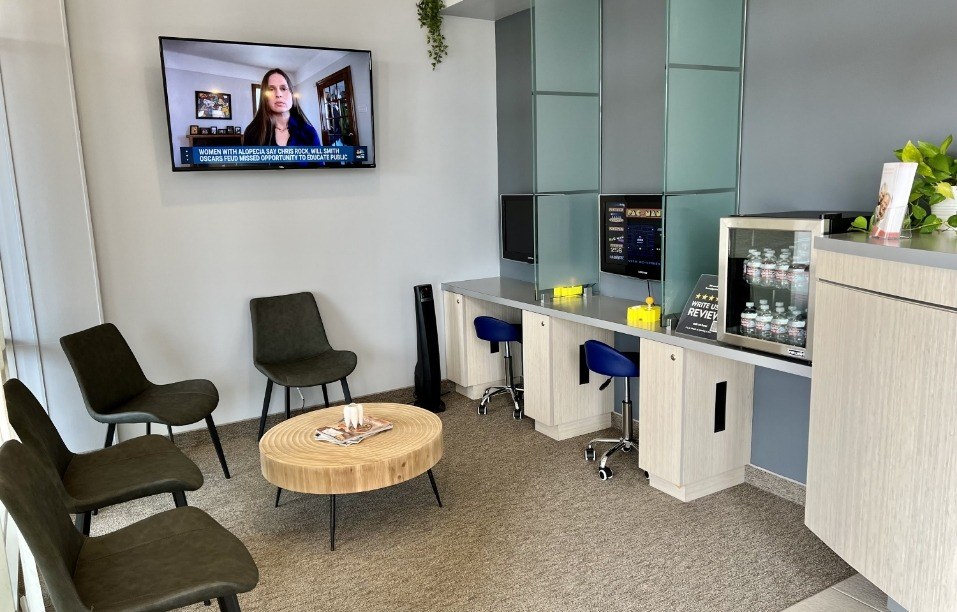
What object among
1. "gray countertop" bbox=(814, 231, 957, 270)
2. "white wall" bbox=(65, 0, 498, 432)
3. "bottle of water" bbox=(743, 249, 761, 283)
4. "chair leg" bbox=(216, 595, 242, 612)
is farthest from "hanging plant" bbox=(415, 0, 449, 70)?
"chair leg" bbox=(216, 595, 242, 612)

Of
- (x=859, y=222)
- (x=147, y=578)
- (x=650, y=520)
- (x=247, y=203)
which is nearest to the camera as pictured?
(x=147, y=578)

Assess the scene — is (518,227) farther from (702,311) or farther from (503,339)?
(702,311)

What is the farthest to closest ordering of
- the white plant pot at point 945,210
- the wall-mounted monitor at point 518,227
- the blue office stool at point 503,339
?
the wall-mounted monitor at point 518,227 < the blue office stool at point 503,339 < the white plant pot at point 945,210

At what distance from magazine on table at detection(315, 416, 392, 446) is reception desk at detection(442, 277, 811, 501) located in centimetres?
129

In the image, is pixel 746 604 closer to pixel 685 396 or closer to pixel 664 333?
pixel 685 396

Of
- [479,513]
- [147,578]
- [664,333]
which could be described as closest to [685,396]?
[664,333]

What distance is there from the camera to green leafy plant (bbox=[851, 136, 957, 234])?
251 cm

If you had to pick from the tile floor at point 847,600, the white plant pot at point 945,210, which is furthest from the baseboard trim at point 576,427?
the white plant pot at point 945,210

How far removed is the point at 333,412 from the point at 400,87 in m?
2.56

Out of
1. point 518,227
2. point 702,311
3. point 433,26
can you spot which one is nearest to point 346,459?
point 702,311

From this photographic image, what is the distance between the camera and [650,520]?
11.1 ft

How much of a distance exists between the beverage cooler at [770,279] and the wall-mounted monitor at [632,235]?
81 centimetres

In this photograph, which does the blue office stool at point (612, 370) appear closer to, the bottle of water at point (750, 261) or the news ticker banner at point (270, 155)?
the bottle of water at point (750, 261)

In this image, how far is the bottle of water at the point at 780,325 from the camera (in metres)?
3.02
